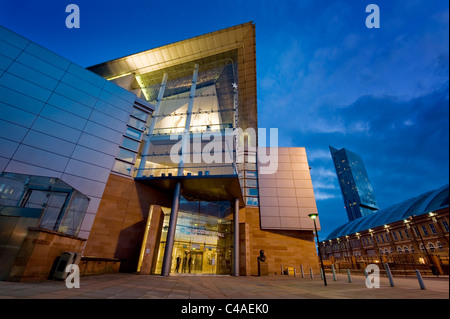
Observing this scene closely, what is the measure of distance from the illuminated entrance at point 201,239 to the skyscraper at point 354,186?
446 ft

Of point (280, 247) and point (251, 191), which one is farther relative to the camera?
point (251, 191)

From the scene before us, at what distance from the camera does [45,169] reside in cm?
1532

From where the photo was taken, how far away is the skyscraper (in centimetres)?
12538

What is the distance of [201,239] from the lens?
20375 mm

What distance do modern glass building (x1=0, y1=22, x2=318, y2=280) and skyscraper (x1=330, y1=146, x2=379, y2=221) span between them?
12931 centimetres

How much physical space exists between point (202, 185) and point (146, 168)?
6.65 m

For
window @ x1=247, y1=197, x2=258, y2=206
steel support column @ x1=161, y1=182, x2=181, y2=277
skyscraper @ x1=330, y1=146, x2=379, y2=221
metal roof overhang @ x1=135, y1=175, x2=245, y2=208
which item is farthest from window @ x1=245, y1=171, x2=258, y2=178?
skyscraper @ x1=330, y1=146, x2=379, y2=221

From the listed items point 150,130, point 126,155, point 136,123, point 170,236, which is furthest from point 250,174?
point 136,123

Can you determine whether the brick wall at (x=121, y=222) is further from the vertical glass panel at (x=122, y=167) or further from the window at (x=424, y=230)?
the window at (x=424, y=230)

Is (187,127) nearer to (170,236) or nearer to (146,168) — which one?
(146,168)

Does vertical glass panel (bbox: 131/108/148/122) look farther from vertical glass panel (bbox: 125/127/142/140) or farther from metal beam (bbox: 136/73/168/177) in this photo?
vertical glass panel (bbox: 125/127/142/140)

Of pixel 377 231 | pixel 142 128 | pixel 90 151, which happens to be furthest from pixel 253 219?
pixel 377 231
